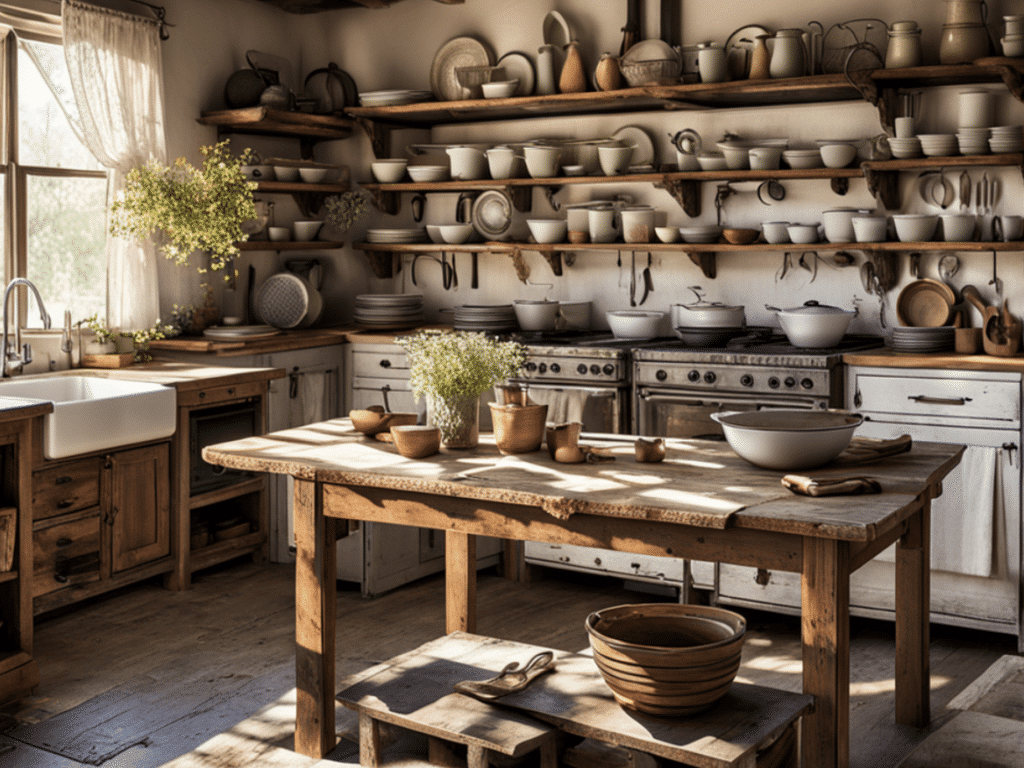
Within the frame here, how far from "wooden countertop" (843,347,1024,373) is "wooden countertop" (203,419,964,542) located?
3.89 ft

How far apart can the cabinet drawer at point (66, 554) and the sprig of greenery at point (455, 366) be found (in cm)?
199

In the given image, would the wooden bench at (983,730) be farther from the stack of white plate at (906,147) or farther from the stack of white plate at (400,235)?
the stack of white plate at (400,235)

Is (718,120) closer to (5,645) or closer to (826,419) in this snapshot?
(826,419)

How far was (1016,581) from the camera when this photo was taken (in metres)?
4.36

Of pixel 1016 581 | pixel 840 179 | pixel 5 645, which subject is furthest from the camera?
pixel 840 179

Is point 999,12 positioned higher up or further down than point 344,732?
higher up

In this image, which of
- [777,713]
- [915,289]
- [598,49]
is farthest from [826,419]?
[598,49]

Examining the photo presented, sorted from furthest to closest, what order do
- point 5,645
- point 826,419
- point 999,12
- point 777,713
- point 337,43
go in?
point 337,43 → point 999,12 → point 5,645 → point 826,419 → point 777,713

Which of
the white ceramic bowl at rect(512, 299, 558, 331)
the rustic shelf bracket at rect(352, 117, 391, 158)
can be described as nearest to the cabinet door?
the white ceramic bowl at rect(512, 299, 558, 331)

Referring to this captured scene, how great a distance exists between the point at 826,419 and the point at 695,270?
8.59 feet

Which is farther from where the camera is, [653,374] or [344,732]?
[653,374]

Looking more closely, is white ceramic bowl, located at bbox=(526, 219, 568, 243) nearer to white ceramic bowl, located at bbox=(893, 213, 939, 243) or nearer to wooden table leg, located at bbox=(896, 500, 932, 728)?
white ceramic bowl, located at bbox=(893, 213, 939, 243)

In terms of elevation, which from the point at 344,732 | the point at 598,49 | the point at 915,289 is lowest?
the point at 344,732

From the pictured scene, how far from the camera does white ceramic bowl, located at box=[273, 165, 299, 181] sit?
6.13m
